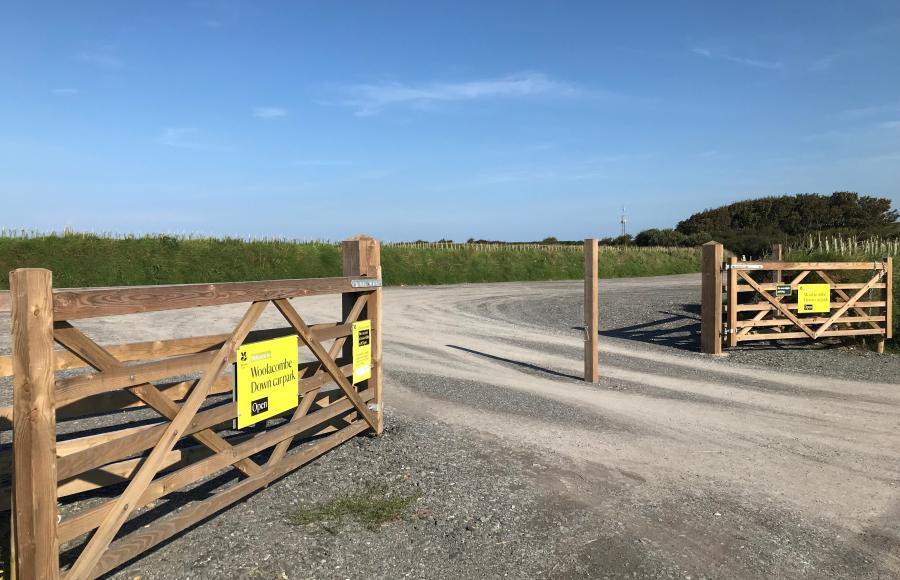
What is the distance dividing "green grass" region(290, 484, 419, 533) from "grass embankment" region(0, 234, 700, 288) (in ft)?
90.7

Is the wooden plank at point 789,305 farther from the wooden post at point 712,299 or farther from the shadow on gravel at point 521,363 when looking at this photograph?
the shadow on gravel at point 521,363

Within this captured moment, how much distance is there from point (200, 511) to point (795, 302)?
512 inches

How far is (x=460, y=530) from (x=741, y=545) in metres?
1.93

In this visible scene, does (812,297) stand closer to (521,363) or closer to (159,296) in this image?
(521,363)

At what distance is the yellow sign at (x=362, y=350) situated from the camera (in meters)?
6.12

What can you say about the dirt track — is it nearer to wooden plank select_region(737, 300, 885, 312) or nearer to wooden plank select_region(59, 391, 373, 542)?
wooden plank select_region(737, 300, 885, 312)

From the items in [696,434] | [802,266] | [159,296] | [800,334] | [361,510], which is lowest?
[696,434]

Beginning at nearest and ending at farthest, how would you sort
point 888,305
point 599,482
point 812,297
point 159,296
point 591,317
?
point 159,296
point 599,482
point 591,317
point 812,297
point 888,305

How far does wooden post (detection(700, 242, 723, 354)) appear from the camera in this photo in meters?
12.5

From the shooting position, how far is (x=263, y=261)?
111ft

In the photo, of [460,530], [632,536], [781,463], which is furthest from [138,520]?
[781,463]

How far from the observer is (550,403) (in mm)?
8391

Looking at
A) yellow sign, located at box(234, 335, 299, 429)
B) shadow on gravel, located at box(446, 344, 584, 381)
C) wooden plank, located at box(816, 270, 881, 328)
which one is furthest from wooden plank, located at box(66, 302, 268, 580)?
wooden plank, located at box(816, 270, 881, 328)

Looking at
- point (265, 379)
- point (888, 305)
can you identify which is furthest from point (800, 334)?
point (265, 379)
